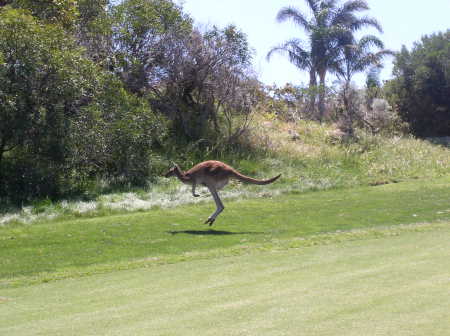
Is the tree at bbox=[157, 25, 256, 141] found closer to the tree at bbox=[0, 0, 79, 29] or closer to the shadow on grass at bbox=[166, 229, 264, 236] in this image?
the tree at bbox=[0, 0, 79, 29]

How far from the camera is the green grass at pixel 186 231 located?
46.5 feet

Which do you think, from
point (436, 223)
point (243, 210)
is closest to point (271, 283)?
point (436, 223)

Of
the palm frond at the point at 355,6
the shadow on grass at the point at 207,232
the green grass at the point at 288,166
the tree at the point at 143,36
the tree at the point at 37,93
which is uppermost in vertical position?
the palm frond at the point at 355,6

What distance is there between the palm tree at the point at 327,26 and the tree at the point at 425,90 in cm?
460

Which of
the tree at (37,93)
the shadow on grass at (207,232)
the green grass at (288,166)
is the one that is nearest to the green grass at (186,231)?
the shadow on grass at (207,232)

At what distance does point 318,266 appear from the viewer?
34.8ft

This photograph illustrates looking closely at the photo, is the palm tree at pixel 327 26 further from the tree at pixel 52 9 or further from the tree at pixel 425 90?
the tree at pixel 52 9

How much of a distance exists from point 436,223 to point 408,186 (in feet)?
38.4

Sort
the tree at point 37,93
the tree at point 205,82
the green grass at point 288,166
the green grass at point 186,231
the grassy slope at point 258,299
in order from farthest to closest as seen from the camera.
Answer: the tree at point 205,82 → the green grass at point 288,166 → the tree at point 37,93 → the green grass at point 186,231 → the grassy slope at point 258,299

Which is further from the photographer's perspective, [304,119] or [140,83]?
[304,119]

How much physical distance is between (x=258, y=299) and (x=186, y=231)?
431 inches

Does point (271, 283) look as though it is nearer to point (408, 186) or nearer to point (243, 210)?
point (243, 210)

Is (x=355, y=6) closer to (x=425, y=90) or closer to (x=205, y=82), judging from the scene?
Result: (x=425, y=90)

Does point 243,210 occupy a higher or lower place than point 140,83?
lower
